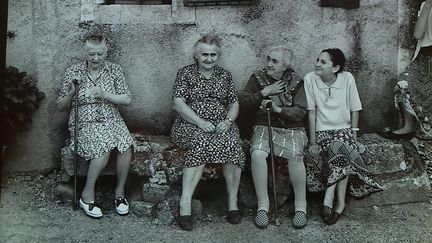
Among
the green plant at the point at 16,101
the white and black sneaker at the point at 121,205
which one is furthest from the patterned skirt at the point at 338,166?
the green plant at the point at 16,101

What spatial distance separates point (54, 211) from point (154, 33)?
1669 millimetres

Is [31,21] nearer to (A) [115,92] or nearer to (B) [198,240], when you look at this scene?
(A) [115,92]

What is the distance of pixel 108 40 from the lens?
5051mm

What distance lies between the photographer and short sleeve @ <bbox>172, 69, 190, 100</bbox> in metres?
4.71

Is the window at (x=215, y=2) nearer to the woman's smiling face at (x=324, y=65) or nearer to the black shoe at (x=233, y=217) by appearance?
the woman's smiling face at (x=324, y=65)

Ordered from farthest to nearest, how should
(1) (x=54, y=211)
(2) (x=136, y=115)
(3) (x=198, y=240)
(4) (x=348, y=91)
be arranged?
(2) (x=136, y=115) < (4) (x=348, y=91) < (1) (x=54, y=211) < (3) (x=198, y=240)

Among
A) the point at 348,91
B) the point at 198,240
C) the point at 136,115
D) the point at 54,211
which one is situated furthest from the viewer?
the point at 136,115

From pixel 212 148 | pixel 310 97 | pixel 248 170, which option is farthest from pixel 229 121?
pixel 310 97

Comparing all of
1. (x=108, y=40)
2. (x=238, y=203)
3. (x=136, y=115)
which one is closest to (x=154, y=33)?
(x=108, y=40)

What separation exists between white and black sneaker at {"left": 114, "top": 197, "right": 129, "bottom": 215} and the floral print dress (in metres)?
0.38

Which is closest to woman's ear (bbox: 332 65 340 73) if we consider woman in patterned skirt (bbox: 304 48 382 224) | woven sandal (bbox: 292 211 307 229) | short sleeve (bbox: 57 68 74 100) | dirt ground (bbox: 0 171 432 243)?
woman in patterned skirt (bbox: 304 48 382 224)

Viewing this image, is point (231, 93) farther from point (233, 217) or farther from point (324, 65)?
point (233, 217)

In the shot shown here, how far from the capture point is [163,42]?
5.07 m

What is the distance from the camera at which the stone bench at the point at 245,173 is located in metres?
4.59
